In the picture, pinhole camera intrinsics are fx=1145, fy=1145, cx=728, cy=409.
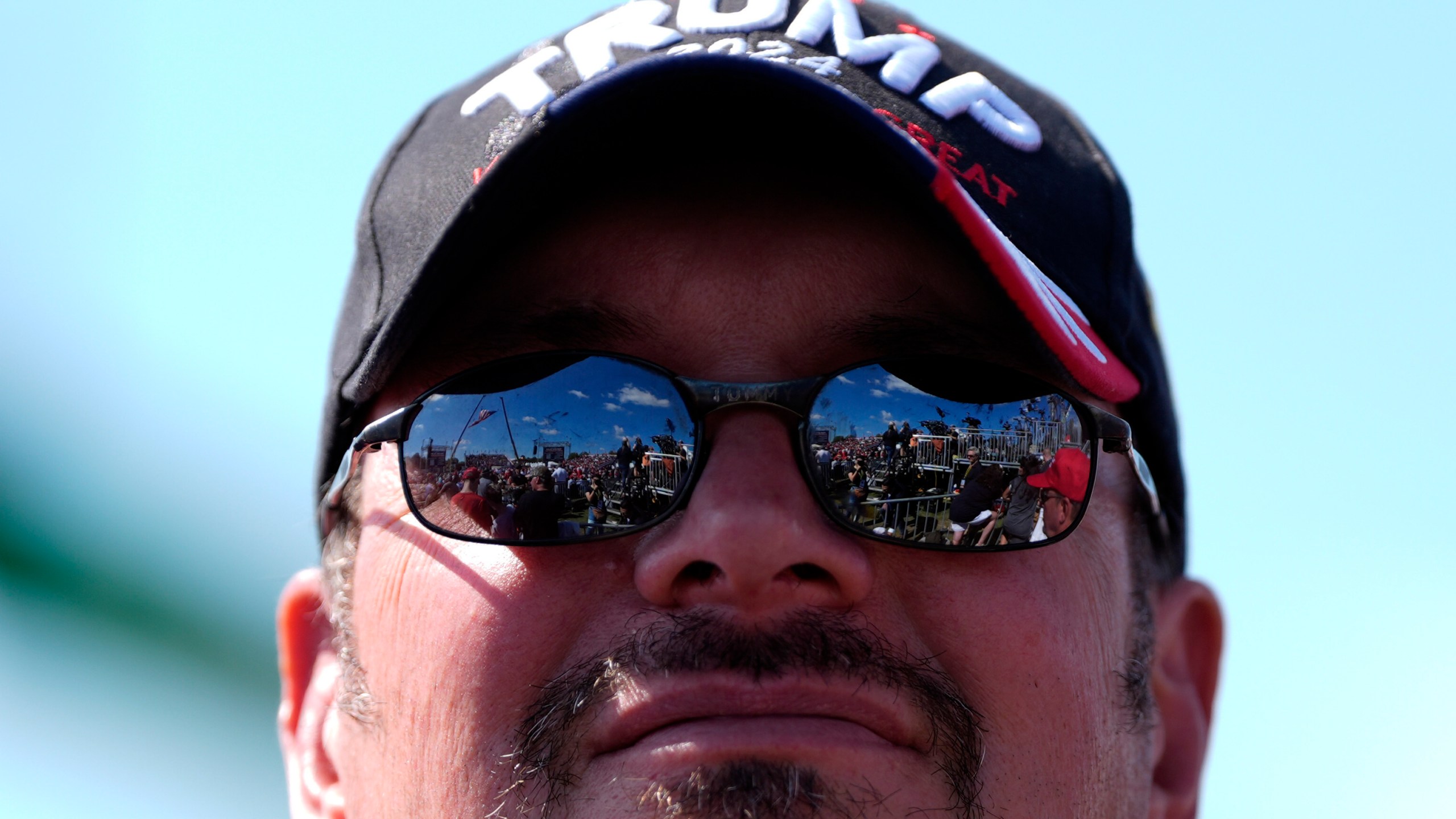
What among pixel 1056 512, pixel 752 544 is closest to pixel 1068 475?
pixel 1056 512

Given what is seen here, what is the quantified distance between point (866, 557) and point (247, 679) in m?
9.34

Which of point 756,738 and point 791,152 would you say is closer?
point 756,738

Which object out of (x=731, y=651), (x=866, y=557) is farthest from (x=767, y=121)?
(x=731, y=651)

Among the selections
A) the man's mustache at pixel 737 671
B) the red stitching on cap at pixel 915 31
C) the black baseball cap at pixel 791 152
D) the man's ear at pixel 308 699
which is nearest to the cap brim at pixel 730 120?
the black baseball cap at pixel 791 152

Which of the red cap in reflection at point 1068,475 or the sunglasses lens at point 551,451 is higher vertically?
the sunglasses lens at point 551,451

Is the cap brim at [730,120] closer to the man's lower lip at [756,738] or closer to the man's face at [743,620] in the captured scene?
the man's face at [743,620]

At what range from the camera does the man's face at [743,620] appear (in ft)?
5.25

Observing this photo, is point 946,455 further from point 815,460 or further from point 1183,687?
point 1183,687

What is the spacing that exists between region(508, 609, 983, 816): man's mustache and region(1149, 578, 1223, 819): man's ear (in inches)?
28.6

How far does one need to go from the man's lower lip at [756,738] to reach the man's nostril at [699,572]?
19cm

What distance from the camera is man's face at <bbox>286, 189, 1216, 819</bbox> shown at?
5.25 ft

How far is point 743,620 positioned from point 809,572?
0.12 metres

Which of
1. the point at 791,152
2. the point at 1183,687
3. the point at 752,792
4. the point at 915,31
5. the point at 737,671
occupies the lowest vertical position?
the point at 1183,687

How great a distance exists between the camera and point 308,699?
2.43 metres
